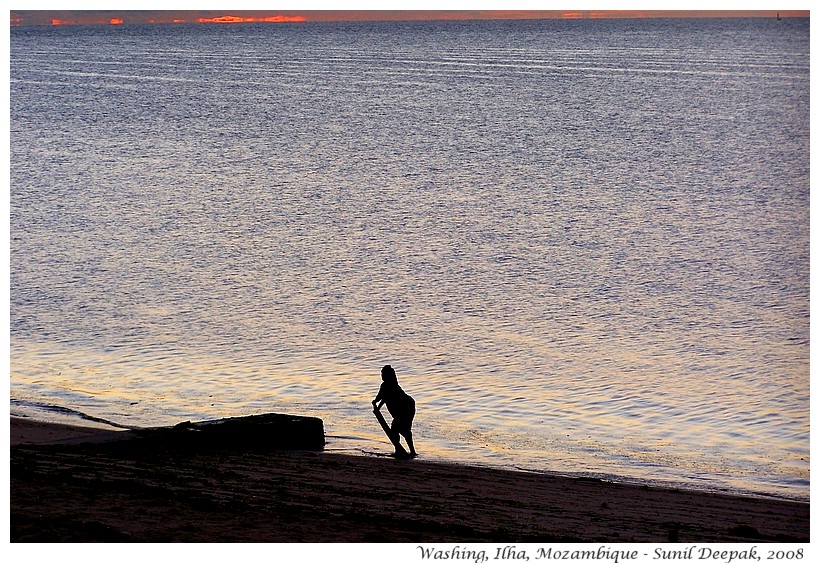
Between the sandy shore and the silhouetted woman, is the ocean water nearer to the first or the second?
the silhouetted woman

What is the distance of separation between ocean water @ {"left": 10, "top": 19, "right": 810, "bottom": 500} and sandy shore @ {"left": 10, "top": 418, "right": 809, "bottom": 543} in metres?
1.03

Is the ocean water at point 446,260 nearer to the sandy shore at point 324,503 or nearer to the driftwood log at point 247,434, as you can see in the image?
the driftwood log at point 247,434

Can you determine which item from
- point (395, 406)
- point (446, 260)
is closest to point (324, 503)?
point (395, 406)

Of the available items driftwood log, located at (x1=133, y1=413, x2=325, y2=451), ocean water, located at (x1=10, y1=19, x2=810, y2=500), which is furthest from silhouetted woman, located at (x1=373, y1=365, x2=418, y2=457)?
driftwood log, located at (x1=133, y1=413, x2=325, y2=451)

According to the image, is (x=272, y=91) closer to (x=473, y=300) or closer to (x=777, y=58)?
(x=777, y=58)

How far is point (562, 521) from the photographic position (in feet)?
23.5

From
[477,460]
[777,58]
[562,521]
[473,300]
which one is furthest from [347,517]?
[777,58]

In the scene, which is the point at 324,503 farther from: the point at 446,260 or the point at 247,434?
the point at 446,260

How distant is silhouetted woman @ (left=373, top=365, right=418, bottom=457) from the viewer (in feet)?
29.3

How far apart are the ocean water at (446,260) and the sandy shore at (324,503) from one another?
1031 mm

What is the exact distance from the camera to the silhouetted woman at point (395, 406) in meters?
8.95

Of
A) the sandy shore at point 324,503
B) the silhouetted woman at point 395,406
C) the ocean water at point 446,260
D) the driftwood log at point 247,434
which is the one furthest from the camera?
the ocean water at point 446,260

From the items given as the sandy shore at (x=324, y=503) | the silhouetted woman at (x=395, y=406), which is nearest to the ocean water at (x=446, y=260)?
the silhouetted woman at (x=395, y=406)
